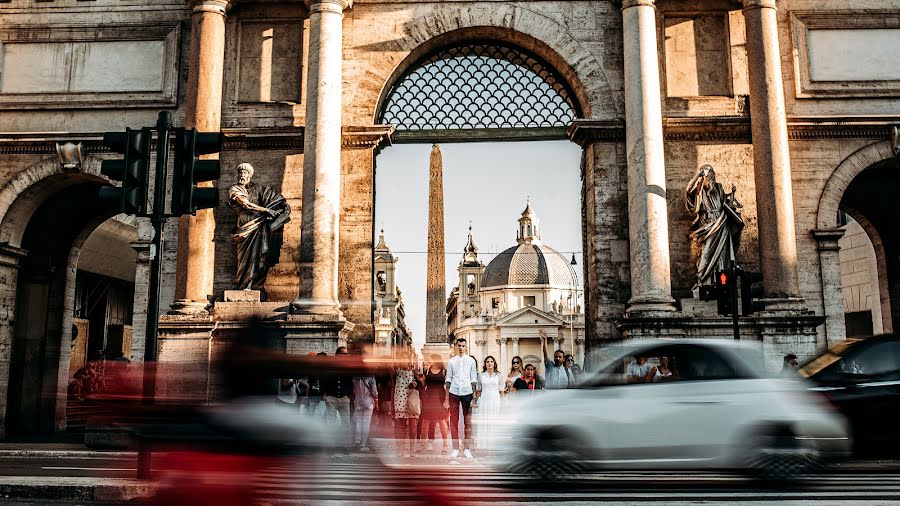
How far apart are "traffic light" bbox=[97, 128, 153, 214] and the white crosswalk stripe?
3927mm

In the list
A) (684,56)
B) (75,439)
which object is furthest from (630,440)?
(75,439)

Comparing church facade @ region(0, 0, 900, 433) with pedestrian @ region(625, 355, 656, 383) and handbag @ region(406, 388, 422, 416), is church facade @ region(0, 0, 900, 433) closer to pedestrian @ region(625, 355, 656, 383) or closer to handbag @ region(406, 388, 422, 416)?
handbag @ region(406, 388, 422, 416)

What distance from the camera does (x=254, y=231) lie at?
1891 centimetres

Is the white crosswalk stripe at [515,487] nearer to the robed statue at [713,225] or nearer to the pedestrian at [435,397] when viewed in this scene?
the pedestrian at [435,397]

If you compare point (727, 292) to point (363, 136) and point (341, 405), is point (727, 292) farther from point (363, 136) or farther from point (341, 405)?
point (363, 136)

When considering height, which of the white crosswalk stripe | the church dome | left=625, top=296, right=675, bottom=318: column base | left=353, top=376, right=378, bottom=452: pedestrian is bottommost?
the white crosswalk stripe

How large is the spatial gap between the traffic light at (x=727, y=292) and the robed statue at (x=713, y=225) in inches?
88.6

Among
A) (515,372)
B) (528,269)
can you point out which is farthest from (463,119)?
(528,269)

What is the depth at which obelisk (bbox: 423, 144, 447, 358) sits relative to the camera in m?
36.9

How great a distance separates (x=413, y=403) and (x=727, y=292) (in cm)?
625

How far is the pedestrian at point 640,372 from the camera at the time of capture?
34.1 ft

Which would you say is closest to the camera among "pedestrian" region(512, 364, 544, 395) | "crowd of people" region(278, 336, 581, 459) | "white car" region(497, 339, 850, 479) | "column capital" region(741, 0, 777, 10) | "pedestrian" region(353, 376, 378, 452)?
"white car" region(497, 339, 850, 479)

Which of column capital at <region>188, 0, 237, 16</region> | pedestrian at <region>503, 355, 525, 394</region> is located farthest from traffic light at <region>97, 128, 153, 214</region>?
column capital at <region>188, 0, 237, 16</region>

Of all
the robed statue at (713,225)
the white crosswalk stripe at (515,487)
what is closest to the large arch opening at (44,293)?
the white crosswalk stripe at (515,487)
